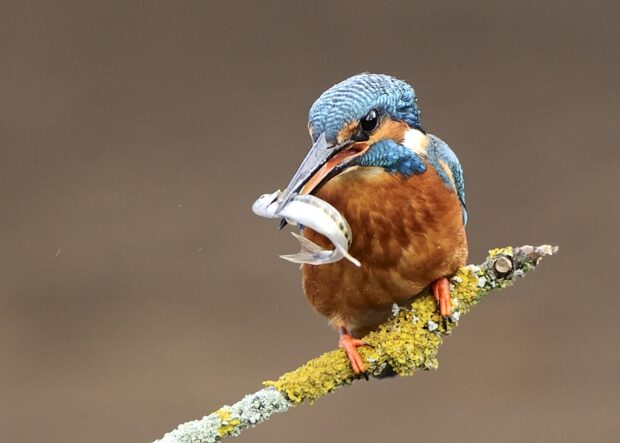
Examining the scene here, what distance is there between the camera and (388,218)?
129 cm

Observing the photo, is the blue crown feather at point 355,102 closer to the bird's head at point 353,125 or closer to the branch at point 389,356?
the bird's head at point 353,125

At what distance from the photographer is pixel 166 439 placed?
1.14 meters

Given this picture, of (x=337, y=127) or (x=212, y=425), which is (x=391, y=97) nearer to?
(x=337, y=127)

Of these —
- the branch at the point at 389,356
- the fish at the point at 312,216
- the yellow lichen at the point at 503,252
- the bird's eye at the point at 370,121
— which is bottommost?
the branch at the point at 389,356

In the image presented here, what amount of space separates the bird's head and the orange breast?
7cm

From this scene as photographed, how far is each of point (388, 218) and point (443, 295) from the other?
0.13m

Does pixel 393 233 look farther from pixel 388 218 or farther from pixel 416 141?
pixel 416 141

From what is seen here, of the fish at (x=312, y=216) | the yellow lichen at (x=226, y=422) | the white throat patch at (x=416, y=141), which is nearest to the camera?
the fish at (x=312, y=216)

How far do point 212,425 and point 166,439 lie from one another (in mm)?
61

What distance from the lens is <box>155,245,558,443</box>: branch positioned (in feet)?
3.75

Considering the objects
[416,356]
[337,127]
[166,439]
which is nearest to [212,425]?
[166,439]

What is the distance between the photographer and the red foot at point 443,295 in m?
1.26

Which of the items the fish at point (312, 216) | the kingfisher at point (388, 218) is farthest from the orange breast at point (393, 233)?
the fish at point (312, 216)

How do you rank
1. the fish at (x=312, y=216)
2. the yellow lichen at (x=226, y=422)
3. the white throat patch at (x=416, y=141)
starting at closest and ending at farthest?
the fish at (x=312, y=216), the yellow lichen at (x=226, y=422), the white throat patch at (x=416, y=141)
